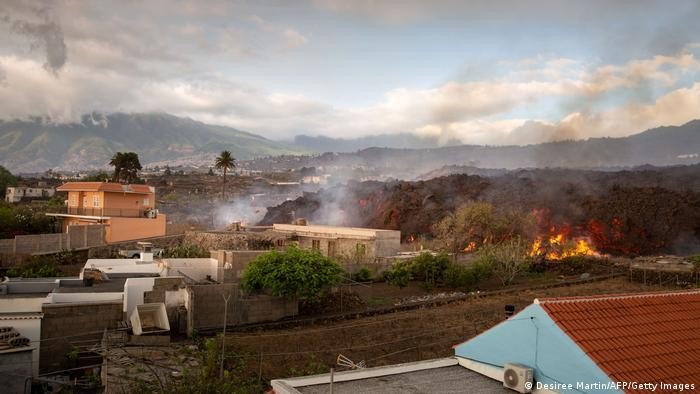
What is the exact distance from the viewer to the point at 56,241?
29.1 meters

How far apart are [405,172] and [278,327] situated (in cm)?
11618

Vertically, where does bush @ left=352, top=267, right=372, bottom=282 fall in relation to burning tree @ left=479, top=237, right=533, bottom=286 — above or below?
below

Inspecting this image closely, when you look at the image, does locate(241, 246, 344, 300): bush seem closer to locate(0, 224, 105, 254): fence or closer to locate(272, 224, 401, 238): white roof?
locate(272, 224, 401, 238): white roof

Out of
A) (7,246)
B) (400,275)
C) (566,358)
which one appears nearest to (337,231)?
(400,275)

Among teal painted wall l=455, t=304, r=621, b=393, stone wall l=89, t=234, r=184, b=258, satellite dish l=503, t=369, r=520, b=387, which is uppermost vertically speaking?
teal painted wall l=455, t=304, r=621, b=393

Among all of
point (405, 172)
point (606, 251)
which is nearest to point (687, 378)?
point (606, 251)

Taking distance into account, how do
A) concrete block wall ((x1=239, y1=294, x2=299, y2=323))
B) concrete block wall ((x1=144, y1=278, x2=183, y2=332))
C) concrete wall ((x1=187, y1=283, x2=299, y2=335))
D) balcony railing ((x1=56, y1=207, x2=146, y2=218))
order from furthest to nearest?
balcony railing ((x1=56, y1=207, x2=146, y2=218)) → concrete block wall ((x1=239, y1=294, x2=299, y2=323)) → concrete wall ((x1=187, y1=283, x2=299, y2=335)) → concrete block wall ((x1=144, y1=278, x2=183, y2=332))

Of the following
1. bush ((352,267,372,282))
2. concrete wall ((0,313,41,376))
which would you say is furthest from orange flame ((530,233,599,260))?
concrete wall ((0,313,41,376))

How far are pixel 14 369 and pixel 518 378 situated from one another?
12.6 m

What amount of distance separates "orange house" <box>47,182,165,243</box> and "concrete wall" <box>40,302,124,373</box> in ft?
59.7

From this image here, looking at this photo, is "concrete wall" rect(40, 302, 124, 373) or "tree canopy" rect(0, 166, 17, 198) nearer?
"concrete wall" rect(40, 302, 124, 373)

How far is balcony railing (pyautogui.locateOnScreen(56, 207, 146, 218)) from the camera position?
3488 centimetres

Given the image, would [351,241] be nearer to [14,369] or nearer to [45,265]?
[45,265]

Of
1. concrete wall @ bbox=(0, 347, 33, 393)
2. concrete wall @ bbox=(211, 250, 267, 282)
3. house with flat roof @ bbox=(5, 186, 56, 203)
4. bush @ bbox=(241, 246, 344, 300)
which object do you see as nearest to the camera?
concrete wall @ bbox=(0, 347, 33, 393)
